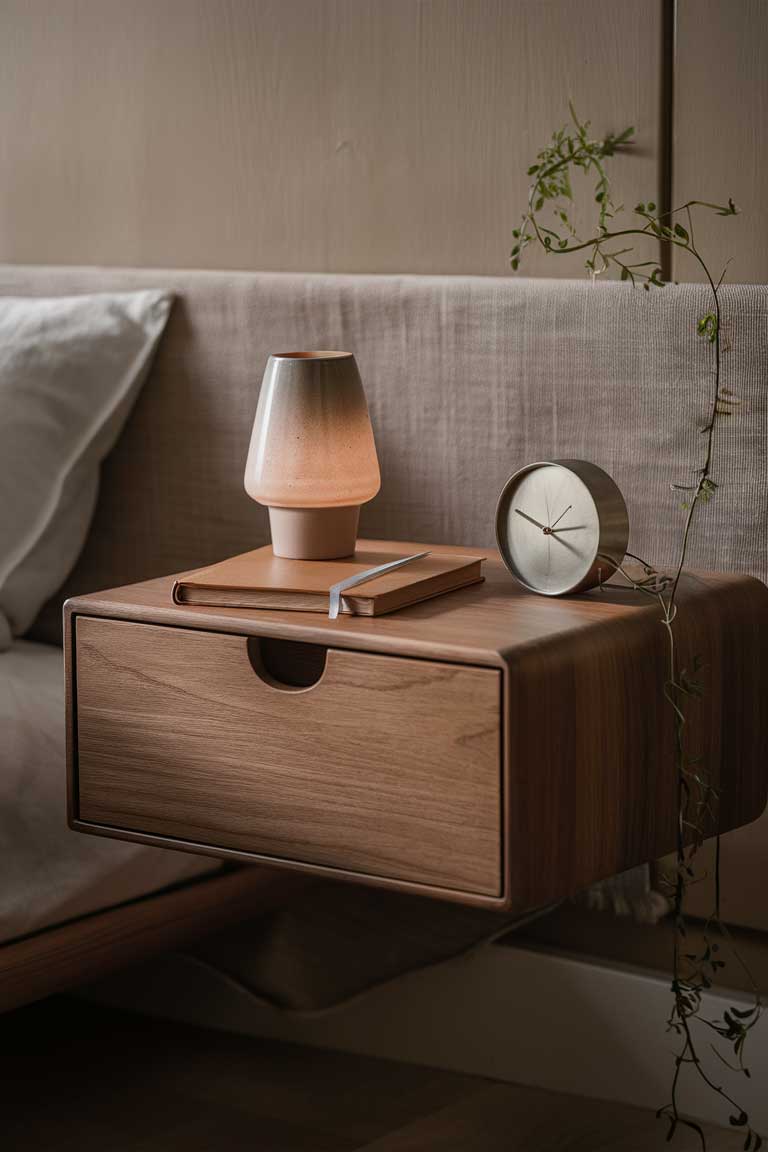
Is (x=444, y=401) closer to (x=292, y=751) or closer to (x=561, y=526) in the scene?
(x=561, y=526)

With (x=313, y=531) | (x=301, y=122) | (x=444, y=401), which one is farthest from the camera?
(x=301, y=122)

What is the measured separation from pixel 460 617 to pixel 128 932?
1.90ft

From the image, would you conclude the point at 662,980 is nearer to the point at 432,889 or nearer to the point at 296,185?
the point at 432,889

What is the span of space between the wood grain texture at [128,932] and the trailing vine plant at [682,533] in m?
0.46

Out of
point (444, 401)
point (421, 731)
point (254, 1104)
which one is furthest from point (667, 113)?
point (254, 1104)

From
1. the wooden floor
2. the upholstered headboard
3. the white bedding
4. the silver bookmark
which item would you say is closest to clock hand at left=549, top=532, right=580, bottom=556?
the silver bookmark

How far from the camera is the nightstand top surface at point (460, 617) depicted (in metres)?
1.10

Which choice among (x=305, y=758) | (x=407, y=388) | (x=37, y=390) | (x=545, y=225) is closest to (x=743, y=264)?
(x=545, y=225)

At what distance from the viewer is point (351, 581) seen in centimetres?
119

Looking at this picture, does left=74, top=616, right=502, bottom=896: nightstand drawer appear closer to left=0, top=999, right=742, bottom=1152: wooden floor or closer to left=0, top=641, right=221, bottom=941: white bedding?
left=0, top=641, right=221, bottom=941: white bedding

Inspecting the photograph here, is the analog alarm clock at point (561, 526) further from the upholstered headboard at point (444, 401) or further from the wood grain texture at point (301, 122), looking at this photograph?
the wood grain texture at point (301, 122)

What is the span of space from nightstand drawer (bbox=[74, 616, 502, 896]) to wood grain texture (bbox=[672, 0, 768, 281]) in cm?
51

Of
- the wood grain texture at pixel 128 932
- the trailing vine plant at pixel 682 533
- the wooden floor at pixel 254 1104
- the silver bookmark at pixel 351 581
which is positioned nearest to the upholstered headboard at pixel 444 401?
the trailing vine plant at pixel 682 533

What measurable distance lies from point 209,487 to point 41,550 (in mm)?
204
